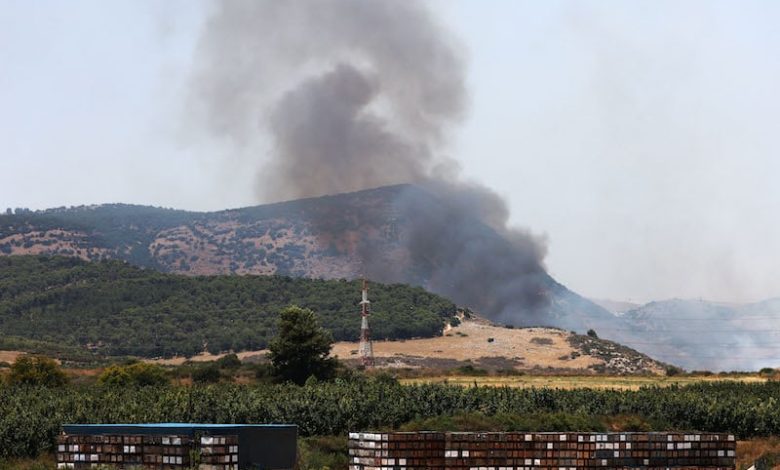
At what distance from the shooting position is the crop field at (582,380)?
294ft

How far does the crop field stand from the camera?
89562 mm

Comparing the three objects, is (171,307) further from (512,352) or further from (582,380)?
(582,380)

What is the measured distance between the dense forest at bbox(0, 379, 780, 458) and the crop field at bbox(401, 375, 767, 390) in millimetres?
14265

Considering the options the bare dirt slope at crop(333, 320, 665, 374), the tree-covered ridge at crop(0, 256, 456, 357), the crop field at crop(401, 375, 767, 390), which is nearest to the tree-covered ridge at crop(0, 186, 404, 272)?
the tree-covered ridge at crop(0, 256, 456, 357)

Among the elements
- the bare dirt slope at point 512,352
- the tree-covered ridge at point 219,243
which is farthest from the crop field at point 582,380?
the tree-covered ridge at point 219,243

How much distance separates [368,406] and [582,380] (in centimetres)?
3365

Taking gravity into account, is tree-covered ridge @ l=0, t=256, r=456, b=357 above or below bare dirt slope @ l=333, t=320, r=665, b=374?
above

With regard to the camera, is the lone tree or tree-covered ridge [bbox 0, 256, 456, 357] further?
tree-covered ridge [bbox 0, 256, 456, 357]

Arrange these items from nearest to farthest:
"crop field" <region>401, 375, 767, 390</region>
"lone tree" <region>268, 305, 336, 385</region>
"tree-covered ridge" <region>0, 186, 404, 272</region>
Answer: "lone tree" <region>268, 305, 336, 385</region>, "crop field" <region>401, 375, 767, 390</region>, "tree-covered ridge" <region>0, 186, 404, 272</region>

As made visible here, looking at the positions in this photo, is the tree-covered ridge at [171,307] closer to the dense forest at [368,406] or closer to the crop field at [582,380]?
the crop field at [582,380]

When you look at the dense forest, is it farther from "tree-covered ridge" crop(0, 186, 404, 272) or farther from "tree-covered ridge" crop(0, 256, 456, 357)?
"tree-covered ridge" crop(0, 186, 404, 272)

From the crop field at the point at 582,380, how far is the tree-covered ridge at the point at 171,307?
35.1m

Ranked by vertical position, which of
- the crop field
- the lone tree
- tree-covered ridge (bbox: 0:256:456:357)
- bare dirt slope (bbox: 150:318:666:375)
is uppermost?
tree-covered ridge (bbox: 0:256:456:357)

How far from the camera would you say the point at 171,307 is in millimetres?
147500
